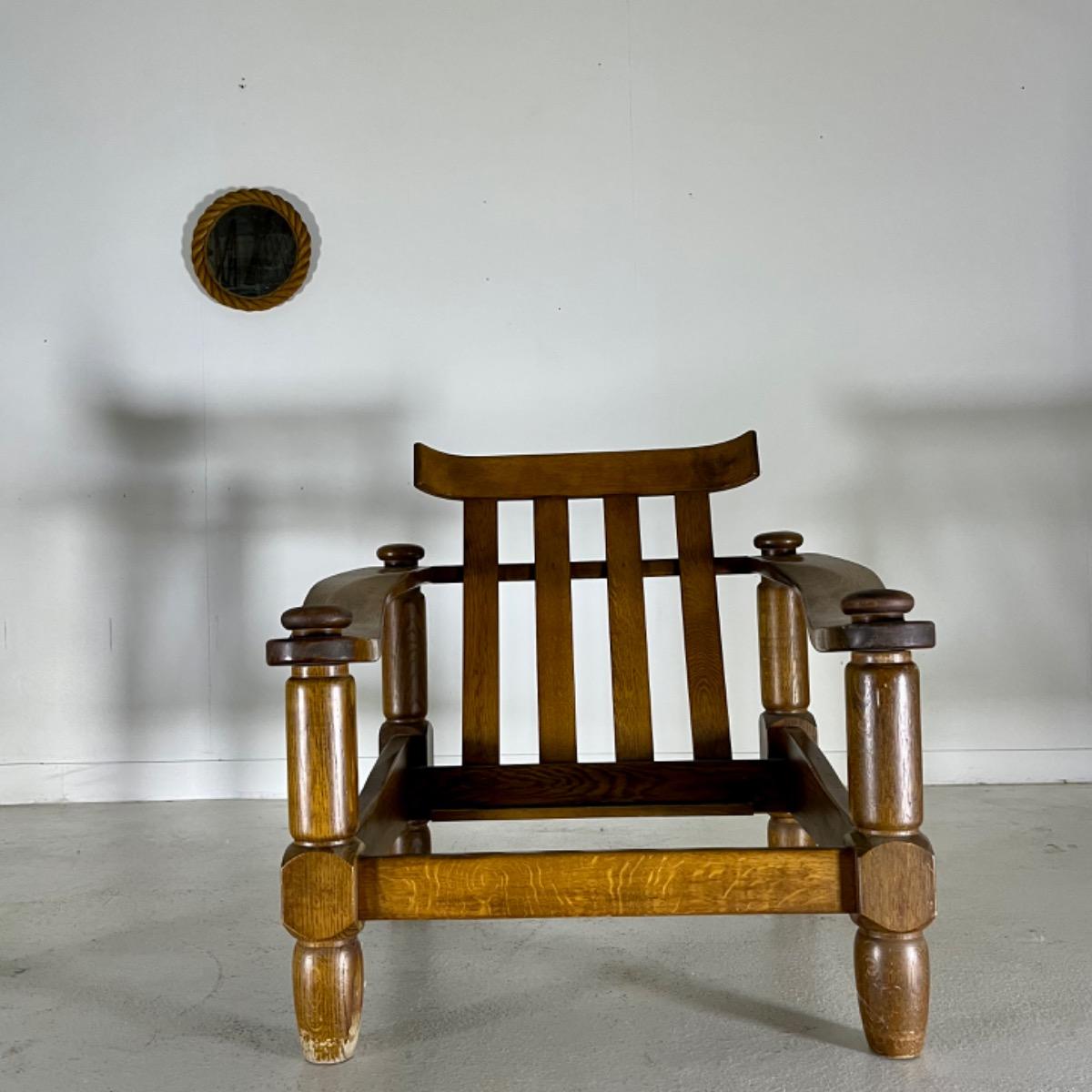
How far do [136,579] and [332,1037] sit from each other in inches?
74.4

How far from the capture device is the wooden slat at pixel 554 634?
169 cm

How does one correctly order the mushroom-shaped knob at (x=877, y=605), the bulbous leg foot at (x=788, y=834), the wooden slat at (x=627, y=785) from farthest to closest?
the bulbous leg foot at (x=788, y=834), the wooden slat at (x=627, y=785), the mushroom-shaped knob at (x=877, y=605)

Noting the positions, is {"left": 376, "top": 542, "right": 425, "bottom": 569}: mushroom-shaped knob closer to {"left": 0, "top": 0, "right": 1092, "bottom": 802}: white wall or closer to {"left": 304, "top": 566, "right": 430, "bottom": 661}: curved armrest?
{"left": 304, "top": 566, "right": 430, "bottom": 661}: curved armrest

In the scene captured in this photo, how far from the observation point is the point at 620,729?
172 cm

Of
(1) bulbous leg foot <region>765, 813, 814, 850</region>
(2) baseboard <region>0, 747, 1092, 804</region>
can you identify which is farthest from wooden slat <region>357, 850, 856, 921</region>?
(2) baseboard <region>0, 747, 1092, 804</region>

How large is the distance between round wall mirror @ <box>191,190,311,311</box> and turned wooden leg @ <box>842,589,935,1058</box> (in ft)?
6.86

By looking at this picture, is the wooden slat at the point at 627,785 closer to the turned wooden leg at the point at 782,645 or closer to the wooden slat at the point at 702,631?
the wooden slat at the point at 702,631

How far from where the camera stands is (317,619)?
1.22 m

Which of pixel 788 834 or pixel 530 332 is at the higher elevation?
pixel 530 332

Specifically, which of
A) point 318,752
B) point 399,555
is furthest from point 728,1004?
point 399,555

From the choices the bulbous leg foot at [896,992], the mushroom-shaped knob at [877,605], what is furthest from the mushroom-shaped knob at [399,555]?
the bulbous leg foot at [896,992]

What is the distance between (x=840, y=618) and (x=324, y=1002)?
736 millimetres

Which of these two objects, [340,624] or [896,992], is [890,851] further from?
[340,624]

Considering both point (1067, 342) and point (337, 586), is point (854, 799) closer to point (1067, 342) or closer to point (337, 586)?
point (337, 586)
